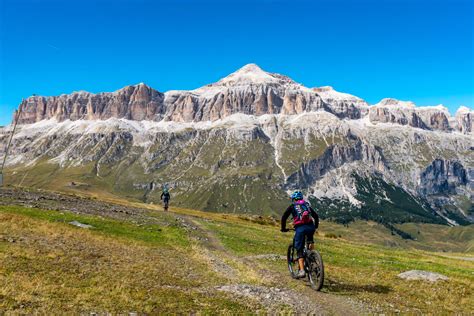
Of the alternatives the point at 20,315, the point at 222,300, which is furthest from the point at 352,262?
the point at 20,315

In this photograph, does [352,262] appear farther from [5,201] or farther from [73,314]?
[5,201]

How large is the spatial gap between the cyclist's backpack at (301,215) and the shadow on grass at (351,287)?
338 cm

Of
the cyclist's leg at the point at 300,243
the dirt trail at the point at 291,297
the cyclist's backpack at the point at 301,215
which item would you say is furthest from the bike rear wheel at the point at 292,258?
the cyclist's backpack at the point at 301,215

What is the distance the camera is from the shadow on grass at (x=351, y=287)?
20016 mm

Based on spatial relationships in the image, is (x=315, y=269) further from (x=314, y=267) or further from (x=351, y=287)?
(x=351, y=287)

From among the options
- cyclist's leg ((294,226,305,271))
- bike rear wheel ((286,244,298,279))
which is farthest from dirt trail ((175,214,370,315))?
cyclist's leg ((294,226,305,271))

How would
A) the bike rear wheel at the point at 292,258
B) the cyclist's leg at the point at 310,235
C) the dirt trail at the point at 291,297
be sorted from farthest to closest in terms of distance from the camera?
the bike rear wheel at the point at 292,258 < the cyclist's leg at the point at 310,235 < the dirt trail at the point at 291,297

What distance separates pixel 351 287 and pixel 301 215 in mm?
4412

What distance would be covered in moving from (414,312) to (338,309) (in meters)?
3.19

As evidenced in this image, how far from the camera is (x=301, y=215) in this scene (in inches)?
830

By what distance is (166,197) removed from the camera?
71.4 metres

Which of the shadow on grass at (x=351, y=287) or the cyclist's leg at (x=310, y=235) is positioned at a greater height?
the cyclist's leg at (x=310, y=235)

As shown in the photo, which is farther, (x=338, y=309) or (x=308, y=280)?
(x=308, y=280)

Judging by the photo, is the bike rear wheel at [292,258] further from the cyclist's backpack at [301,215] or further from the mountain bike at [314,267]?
the cyclist's backpack at [301,215]
